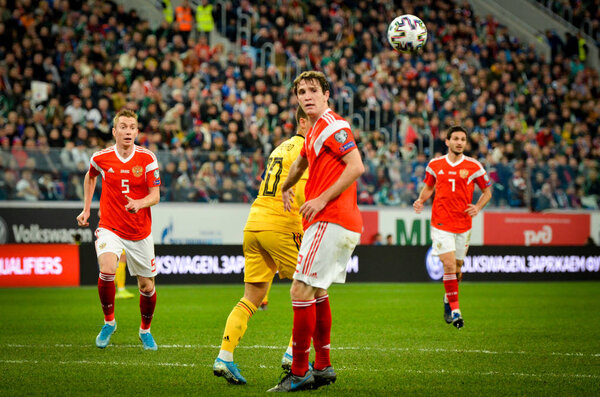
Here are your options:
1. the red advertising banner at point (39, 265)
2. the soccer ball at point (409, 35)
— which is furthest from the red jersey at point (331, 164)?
the red advertising banner at point (39, 265)

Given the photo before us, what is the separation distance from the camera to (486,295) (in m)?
17.8

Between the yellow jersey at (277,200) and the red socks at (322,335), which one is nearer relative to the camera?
the red socks at (322,335)

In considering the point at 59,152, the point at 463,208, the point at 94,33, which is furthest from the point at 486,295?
the point at 94,33

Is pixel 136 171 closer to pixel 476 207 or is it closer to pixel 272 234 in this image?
pixel 272 234

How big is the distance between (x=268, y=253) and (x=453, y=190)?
5.43m

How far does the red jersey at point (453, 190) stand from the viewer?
485 inches

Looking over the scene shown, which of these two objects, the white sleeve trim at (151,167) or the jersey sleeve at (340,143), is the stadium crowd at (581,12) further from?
the jersey sleeve at (340,143)

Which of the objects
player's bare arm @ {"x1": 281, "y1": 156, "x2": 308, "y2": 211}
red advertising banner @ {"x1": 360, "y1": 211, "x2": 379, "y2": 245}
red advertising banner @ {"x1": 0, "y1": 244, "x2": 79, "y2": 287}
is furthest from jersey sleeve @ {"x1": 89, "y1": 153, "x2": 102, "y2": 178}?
red advertising banner @ {"x1": 360, "y1": 211, "x2": 379, "y2": 245}

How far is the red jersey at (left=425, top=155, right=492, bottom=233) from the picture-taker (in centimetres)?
1231

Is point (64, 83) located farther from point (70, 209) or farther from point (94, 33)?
point (70, 209)

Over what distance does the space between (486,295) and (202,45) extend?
40.9 feet

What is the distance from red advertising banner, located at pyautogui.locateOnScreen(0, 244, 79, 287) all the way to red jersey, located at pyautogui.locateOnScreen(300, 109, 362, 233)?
12950 mm

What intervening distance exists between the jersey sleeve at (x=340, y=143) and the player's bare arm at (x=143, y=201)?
2.95 m

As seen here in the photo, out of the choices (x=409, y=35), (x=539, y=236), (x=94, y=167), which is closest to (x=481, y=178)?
(x=409, y=35)
